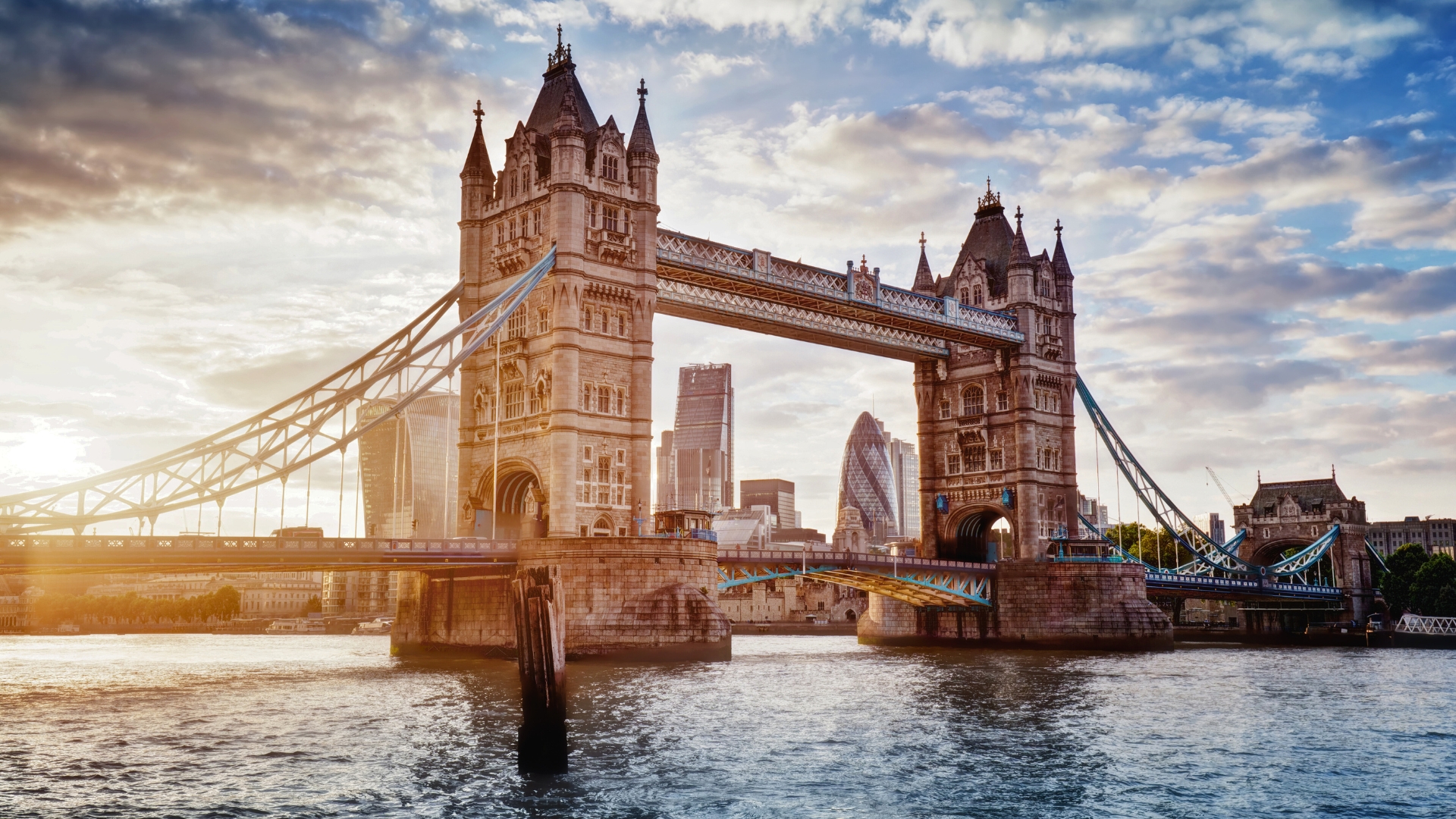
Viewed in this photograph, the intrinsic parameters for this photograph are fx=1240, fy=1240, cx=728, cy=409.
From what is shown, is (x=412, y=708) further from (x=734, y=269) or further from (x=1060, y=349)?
(x=1060, y=349)

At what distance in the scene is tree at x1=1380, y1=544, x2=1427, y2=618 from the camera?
12088 cm

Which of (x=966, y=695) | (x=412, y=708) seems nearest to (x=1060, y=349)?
(x=966, y=695)

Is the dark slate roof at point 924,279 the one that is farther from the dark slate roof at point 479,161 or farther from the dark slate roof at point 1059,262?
the dark slate roof at point 479,161

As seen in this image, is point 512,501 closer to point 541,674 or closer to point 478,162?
point 478,162

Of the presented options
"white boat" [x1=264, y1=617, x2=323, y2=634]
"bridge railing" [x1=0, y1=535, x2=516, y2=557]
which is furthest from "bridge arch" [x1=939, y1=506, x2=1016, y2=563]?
"white boat" [x1=264, y1=617, x2=323, y2=634]

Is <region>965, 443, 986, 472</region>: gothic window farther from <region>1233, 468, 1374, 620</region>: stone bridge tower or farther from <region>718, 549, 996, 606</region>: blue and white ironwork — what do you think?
<region>1233, 468, 1374, 620</region>: stone bridge tower

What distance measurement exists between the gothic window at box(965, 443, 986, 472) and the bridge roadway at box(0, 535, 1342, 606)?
28.9ft

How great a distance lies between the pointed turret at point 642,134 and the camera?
241 feet

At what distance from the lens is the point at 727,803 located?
88.5 ft

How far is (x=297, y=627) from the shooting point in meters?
193

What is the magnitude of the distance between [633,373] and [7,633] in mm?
158247

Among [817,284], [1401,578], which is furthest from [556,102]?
[1401,578]

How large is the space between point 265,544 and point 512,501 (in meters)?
18.8

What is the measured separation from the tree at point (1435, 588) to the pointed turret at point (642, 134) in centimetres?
8764
